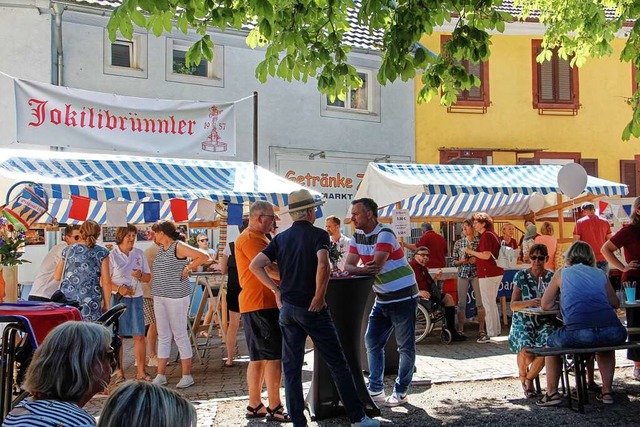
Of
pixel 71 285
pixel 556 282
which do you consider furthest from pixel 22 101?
pixel 556 282

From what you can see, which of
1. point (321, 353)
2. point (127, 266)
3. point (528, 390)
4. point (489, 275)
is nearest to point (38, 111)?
point (127, 266)

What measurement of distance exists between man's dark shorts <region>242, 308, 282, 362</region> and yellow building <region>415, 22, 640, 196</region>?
12978 millimetres

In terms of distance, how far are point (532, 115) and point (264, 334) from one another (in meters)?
15.3

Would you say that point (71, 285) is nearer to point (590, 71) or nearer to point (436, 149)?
point (436, 149)

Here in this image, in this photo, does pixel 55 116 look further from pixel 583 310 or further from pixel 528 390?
pixel 583 310

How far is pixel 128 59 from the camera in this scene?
14797mm

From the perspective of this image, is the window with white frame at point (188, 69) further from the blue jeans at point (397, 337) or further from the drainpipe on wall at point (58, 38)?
the blue jeans at point (397, 337)

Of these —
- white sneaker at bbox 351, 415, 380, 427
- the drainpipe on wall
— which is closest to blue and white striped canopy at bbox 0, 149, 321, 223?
white sneaker at bbox 351, 415, 380, 427

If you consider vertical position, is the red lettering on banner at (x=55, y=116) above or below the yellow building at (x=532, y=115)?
below

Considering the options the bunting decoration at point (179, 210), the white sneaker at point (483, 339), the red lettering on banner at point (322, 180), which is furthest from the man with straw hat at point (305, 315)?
the red lettering on banner at point (322, 180)

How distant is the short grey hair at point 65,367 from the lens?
2.58m

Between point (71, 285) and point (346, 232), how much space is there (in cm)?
987

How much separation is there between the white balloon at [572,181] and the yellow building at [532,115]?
269 inches

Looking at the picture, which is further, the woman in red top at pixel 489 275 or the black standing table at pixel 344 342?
the woman in red top at pixel 489 275
